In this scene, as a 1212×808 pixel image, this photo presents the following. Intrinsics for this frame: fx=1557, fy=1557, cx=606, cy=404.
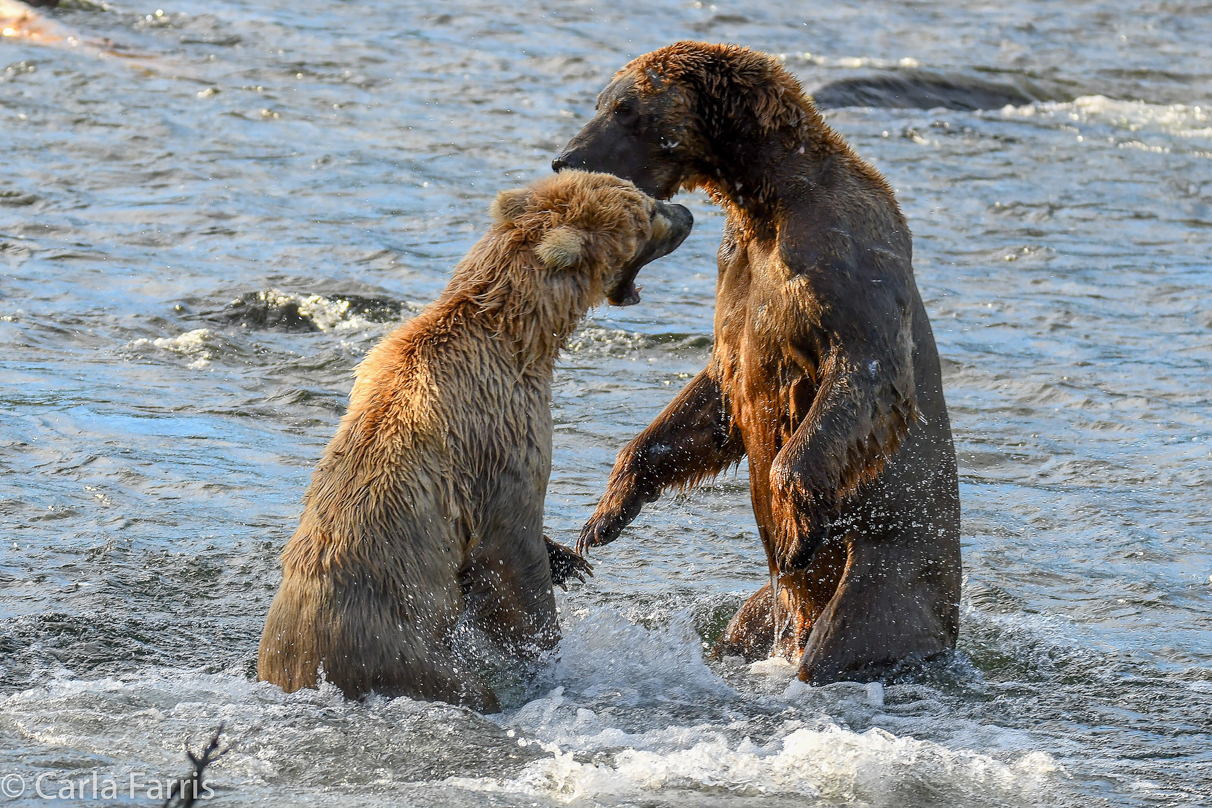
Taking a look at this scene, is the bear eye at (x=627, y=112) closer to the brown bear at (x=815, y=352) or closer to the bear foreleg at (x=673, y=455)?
the brown bear at (x=815, y=352)

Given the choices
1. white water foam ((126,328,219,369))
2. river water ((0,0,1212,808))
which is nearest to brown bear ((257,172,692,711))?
river water ((0,0,1212,808))

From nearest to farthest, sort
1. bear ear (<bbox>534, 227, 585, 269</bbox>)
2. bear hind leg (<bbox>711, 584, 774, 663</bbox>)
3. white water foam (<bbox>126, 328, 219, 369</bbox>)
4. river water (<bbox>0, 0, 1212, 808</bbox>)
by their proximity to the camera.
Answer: river water (<bbox>0, 0, 1212, 808</bbox>) < bear ear (<bbox>534, 227, 585, 269</bbox>) < bear hind leg (<bbox>711, 584, 774, 663</bbox>) < white water foam (<bbox>126, 328, 219, 369</bbox>)

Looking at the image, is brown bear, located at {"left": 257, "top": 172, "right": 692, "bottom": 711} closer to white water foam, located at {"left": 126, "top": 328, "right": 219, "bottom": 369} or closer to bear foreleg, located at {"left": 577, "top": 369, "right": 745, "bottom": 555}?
bear foreleg, located at {"left": 577, "top": 369, "right": 745, "bottom": 555}

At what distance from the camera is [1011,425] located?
354 inches

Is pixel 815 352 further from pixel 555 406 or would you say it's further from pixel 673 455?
pixel 555 406

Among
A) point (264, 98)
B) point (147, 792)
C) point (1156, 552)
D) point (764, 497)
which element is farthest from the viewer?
point (264, 98)

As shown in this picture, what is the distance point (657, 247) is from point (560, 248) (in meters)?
0.50

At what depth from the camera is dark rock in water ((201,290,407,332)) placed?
32.0 feet

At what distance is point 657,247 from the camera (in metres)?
5.55

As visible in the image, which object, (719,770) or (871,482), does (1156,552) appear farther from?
(719,770)

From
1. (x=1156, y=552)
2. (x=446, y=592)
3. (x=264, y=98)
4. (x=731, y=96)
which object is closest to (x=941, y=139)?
(x=264, y=98)

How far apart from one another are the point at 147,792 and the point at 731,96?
3038 millimetres

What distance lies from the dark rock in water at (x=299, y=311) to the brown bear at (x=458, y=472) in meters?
4.61

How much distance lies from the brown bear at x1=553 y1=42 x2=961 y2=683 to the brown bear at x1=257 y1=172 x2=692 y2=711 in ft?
0.99
